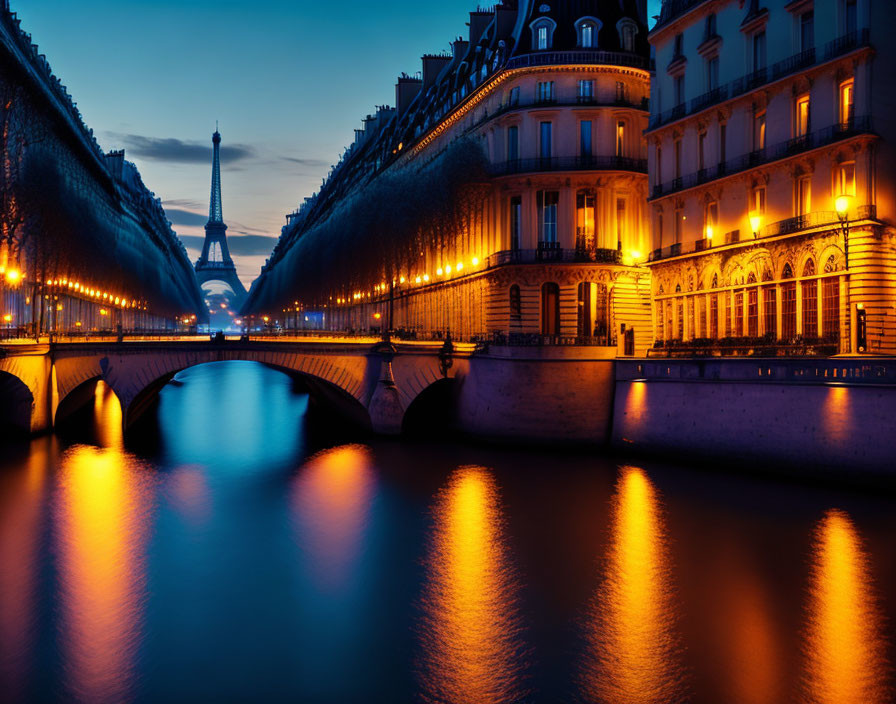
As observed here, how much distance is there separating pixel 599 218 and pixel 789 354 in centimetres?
2334

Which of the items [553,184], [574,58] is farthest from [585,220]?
[574,58]

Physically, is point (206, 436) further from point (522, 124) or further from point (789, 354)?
point (789, 354)

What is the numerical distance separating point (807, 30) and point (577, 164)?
19085mm

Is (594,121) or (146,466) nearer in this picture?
(146,466)

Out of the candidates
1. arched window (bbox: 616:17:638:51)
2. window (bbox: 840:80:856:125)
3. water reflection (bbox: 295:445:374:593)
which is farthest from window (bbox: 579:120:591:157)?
water reflection (bbox: 295:445:374:593)

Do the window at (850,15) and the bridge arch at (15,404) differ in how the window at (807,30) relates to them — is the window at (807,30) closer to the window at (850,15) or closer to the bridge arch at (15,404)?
the window at (850,15)

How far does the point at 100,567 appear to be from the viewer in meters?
29.0

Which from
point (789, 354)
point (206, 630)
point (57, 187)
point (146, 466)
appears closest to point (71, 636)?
point (206, 630)

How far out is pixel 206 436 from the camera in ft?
197

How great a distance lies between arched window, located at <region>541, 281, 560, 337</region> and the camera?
60938mm

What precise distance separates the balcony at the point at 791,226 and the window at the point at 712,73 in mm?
9249

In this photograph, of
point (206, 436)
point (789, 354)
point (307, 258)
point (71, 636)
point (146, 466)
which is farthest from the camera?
point (307, 258)

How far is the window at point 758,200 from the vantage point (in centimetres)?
4838

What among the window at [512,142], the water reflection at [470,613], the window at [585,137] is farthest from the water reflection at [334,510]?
the window at [585,137]
